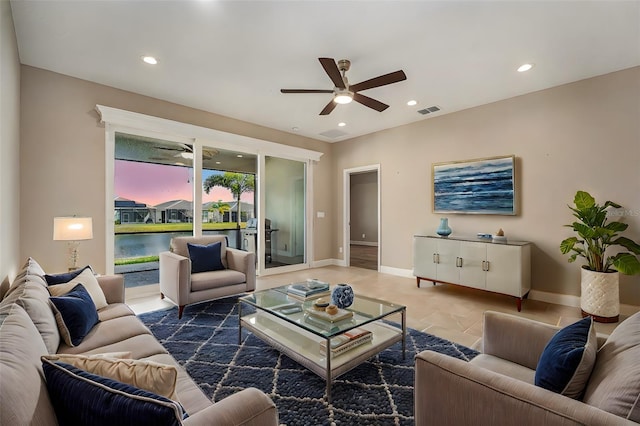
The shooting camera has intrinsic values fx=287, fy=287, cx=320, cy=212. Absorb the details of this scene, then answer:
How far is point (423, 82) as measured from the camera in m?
3.60

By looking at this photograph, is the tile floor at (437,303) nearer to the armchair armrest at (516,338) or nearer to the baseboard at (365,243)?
the armchair armrest at (516,338)

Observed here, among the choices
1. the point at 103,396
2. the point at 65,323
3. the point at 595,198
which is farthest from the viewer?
the point at 595,198

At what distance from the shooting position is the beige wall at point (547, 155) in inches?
131

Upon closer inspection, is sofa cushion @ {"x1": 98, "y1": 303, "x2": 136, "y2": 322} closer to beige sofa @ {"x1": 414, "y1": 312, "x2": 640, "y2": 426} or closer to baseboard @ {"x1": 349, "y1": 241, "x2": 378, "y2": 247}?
beige sofa @ {"x1": 414, "y1": 312, "x2": 640, "y2": 426}

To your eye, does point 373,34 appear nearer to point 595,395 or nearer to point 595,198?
point 595,395

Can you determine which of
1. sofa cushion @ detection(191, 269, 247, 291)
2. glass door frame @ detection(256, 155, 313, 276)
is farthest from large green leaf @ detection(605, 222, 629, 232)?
glass door frame @ detection(256, 155, 313, 276)

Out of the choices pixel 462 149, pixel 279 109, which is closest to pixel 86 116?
pixel 279 109

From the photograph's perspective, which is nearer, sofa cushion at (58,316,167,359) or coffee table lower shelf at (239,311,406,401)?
sofa cushion at (58,316,167,359)

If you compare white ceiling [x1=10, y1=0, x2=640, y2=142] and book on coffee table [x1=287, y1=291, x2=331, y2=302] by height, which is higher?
white ceiling [x1=10, y1=0, x2=640, y2=142]

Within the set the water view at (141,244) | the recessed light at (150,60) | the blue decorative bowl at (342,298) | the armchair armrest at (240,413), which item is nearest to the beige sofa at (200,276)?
the water view at (141,244)

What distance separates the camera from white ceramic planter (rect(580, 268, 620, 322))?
3.09m

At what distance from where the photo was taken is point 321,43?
109 inches

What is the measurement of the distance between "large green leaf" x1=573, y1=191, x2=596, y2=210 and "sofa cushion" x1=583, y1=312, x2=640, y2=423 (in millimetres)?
2743

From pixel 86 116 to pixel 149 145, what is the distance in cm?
80
